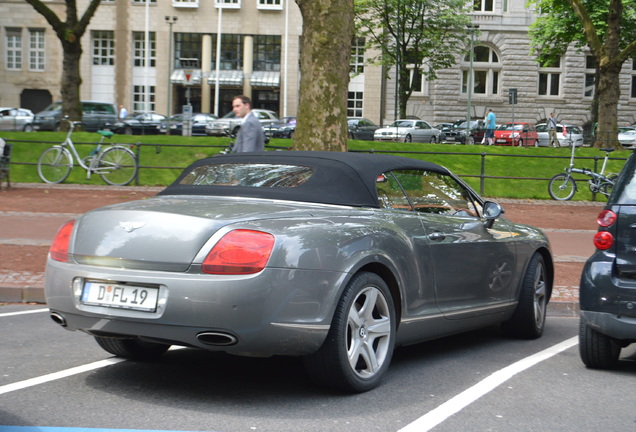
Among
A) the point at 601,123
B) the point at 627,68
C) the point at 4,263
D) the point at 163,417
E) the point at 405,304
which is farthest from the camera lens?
the point at 627,68

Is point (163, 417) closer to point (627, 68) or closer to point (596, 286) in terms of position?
point (596, 286)

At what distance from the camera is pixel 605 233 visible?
20.0ft

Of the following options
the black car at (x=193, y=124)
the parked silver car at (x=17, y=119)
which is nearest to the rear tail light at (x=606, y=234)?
the parked silver car at (x=17, y=119)

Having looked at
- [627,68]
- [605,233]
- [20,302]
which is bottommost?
[20,302]

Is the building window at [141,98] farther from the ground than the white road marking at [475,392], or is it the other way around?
the building window at [141,98]

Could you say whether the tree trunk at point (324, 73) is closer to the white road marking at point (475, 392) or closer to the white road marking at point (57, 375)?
A: the white road marking at point (475, 392)

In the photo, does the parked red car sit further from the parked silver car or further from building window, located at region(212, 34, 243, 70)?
the parked silver car

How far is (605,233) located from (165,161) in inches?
732

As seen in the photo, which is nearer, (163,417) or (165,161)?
(163,417)

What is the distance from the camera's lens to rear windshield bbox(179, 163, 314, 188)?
227 inches

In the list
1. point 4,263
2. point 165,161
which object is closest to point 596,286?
point 4,263

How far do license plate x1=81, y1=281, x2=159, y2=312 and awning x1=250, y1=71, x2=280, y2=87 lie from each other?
54159 mm

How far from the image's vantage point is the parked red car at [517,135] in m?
41.1

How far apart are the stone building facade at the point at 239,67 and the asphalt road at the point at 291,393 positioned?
5130 centimetres
